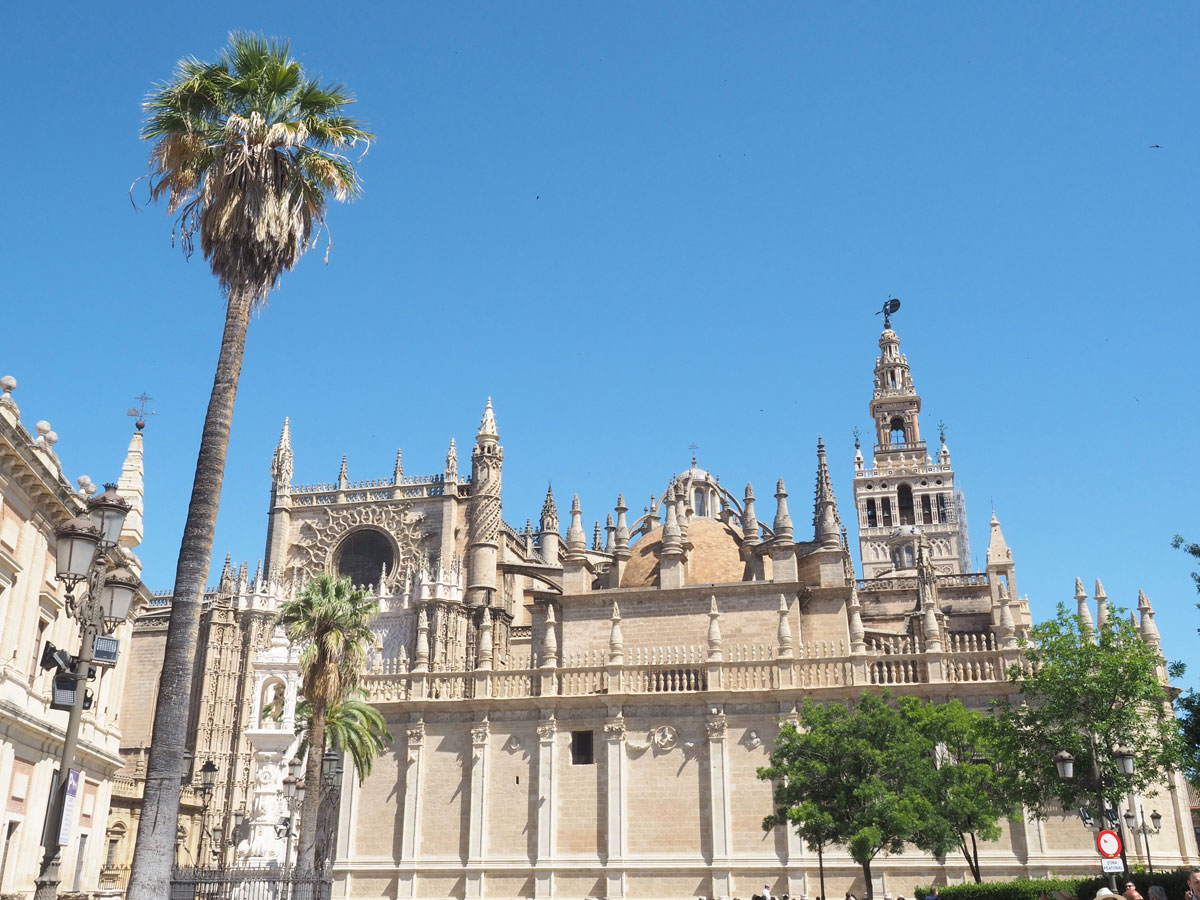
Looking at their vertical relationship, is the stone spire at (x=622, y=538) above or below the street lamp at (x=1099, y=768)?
above

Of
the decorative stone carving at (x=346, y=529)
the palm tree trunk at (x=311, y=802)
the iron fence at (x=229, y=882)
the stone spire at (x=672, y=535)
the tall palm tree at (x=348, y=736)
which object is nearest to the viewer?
the iron fence at (x=229, y=882)

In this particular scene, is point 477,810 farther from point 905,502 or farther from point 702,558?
point 905,502

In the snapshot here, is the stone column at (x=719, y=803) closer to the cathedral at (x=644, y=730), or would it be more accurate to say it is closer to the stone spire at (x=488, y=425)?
the cathedral at (x=644, y=730)

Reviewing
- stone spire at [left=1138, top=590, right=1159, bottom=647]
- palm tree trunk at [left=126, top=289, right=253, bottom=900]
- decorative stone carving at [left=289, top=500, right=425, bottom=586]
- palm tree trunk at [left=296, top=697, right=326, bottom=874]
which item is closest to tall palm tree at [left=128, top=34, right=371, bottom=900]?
palm tree trunk at [left=126, top=289, right=253, bottom=900]

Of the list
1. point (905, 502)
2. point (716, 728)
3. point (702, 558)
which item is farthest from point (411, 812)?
point (905, 502)

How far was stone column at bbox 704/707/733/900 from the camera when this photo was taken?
28891mm

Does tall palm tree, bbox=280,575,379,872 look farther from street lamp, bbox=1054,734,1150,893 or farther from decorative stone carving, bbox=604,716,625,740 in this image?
street lamp, bbox=1054,734,1150,893

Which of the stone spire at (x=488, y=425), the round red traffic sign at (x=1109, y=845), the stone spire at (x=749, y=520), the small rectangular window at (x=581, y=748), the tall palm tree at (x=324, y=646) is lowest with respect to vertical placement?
the round red traffic sign at (x=1109, y=845)

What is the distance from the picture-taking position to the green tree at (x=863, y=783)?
22.6 m

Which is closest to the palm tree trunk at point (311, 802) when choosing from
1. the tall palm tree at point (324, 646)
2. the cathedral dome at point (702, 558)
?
the tall palm tree at point (324, 646)

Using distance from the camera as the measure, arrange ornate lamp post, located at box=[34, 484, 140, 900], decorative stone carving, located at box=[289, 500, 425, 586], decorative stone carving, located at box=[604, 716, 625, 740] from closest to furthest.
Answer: ornate lamp post, located at box=[34, 484, 140, 900], decorative stone carving, located at box=[604, 716, 625, 740], decorative stone carving, located at box=[289, 500, 425, 586]

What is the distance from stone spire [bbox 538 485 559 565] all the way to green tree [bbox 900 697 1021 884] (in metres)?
29.7

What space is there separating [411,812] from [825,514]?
16975mm

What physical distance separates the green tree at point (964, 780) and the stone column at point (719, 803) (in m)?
6.35
